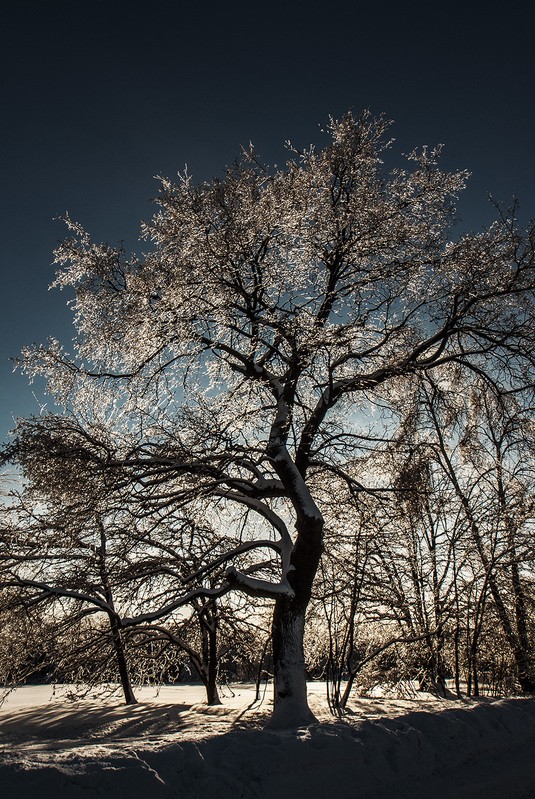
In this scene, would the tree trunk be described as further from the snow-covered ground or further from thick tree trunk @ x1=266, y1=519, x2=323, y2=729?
the snow-covered ground

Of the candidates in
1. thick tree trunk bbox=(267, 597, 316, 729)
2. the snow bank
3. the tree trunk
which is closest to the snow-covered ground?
the snow bank

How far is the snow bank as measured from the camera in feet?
7.07

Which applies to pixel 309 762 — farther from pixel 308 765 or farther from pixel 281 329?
pixel 281 329

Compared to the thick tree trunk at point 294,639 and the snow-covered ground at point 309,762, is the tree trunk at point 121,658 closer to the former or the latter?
the thick tree trunk at point 294,639

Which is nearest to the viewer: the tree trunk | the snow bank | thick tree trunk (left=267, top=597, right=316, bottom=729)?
the snow bank

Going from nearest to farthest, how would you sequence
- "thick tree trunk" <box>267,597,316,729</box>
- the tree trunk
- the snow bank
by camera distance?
the snow bank → "thick tree trunk" <box>267,597,316,729</box> → the tree trunk

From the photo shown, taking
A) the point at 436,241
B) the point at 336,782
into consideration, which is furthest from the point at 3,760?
the point at 436,241

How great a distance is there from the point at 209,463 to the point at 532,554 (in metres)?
5.12

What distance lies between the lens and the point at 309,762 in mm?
2869

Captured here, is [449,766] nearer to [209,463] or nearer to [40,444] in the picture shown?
[209,463]

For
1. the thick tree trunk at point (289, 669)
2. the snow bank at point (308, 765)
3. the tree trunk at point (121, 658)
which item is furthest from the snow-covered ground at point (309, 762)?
the tree trunk at point (121, 658)

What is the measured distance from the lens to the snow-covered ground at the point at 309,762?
2.17m

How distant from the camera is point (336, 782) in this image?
2.89 m

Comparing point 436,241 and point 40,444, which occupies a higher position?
point 436,241
